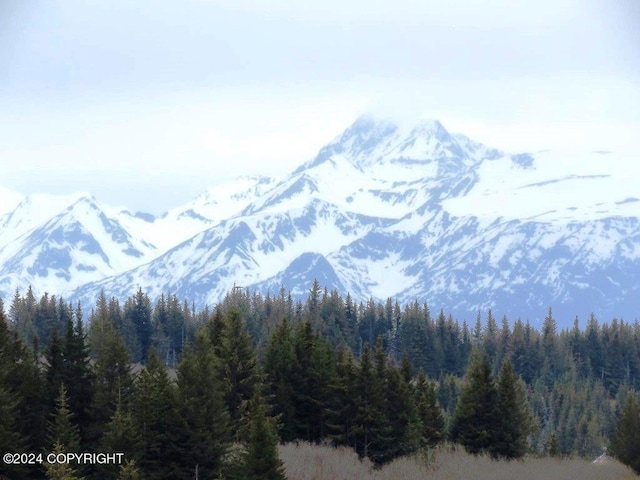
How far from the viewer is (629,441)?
6875 cm

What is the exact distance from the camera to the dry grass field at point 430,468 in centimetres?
4922

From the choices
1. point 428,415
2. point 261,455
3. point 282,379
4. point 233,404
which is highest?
point 282,379

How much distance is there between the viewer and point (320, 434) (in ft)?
198

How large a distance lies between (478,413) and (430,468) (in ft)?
47.7

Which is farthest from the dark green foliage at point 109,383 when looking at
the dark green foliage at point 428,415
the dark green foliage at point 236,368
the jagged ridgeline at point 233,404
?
the dark green foliage at point 428,415

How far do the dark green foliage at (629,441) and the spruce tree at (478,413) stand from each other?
788 cm

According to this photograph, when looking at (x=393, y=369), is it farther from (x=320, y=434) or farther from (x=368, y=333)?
(x=368, y=333)

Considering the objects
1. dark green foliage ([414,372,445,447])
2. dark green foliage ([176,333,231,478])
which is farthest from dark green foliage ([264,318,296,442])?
dark green foliage ([414,372,445,447])

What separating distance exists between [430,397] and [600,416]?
3269 inches

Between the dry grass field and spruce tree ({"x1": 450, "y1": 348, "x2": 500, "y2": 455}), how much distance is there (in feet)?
18.1

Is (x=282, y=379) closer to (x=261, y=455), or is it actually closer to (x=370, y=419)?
(x=370, y=419)

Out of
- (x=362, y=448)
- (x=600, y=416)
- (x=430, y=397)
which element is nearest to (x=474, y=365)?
(x=430, y=397)

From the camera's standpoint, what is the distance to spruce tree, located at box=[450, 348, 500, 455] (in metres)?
65.2

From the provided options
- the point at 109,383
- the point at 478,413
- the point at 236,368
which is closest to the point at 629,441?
the point at 478,413
